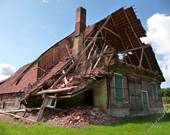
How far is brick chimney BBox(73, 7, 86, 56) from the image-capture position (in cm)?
1908

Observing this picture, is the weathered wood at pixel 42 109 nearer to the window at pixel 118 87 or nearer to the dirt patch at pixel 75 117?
the dirt patch at pixel 75 117

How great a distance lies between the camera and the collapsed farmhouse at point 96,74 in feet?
52.5

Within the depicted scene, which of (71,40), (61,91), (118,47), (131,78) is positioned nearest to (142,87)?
(131,78)

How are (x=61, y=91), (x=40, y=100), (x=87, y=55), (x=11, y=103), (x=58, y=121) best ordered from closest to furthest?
1. (x=58, y=121)
2. (x=61, y=91)
3. (x=40, y=100)
4. (x=87, y=55)
5. (x=11, y=103)

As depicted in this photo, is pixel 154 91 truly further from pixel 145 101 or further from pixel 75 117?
pixel 75 117

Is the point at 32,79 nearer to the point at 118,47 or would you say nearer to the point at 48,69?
the point at 48,69

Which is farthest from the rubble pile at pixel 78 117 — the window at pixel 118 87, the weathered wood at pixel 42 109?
the window at pixel 118 87

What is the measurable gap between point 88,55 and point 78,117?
6.28 meters

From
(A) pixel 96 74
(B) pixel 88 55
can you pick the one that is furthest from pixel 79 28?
(A) pixel 96 74

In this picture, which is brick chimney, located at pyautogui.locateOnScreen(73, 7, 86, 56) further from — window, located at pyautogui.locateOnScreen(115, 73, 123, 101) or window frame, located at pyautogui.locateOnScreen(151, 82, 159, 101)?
window frame, located at pyautogui.locateOnScreen(151, 82, 159, 101)

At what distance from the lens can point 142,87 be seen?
2058 cm

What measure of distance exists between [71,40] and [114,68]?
18.4 ft

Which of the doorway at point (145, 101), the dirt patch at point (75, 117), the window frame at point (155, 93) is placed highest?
the window frame at point (155, 93)

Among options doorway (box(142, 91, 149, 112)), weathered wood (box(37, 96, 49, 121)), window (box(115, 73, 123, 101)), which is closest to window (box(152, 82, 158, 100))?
doorway (box(142, 91, 149, 112))
